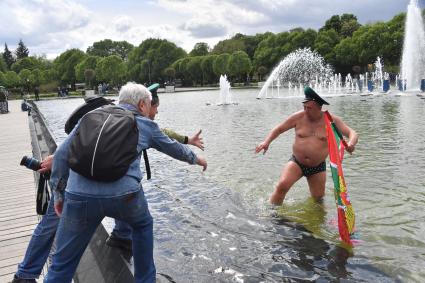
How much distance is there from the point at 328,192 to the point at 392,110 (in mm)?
15115

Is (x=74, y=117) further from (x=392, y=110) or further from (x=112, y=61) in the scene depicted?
(x=112, y=61)

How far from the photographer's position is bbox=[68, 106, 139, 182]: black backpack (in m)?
2.92

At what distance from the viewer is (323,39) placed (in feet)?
245

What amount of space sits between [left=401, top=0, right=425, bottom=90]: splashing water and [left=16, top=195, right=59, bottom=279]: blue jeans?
38.7 meters

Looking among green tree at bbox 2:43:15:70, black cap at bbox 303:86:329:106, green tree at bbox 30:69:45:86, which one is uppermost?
green tree at bbox 2:43:15:70

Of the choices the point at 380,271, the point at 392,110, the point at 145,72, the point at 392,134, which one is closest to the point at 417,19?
the point at 392,110

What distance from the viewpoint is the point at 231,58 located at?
274 feet

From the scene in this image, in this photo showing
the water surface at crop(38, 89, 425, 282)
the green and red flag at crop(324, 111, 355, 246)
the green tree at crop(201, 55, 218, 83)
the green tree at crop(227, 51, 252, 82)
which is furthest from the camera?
the green tree at crop(201, 55, 218, 83)

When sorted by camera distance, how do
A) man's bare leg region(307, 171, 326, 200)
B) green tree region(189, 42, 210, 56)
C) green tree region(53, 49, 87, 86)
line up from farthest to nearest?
1. green tree region(189, 42, 210, 56)
2. green tree region(53, 49, 87, 86)
3. man's bare leg region(307, 171, 326, 200)

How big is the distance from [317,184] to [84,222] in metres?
4.45

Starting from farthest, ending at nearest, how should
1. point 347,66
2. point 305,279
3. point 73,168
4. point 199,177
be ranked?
point 347,66
point 199,177
point 305,279
point 73,168

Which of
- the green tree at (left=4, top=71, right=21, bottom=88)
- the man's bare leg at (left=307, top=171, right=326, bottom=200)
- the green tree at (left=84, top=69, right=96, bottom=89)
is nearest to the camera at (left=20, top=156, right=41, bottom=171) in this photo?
the man's bare leg at (left=307, top=171, right=326, bottom=200)

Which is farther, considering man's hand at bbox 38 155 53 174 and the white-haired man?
man's hand at bbox 38 155 53 174

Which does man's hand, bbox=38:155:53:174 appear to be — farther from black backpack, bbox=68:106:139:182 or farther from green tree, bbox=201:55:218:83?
green tree, bbox=201:55:218:83
